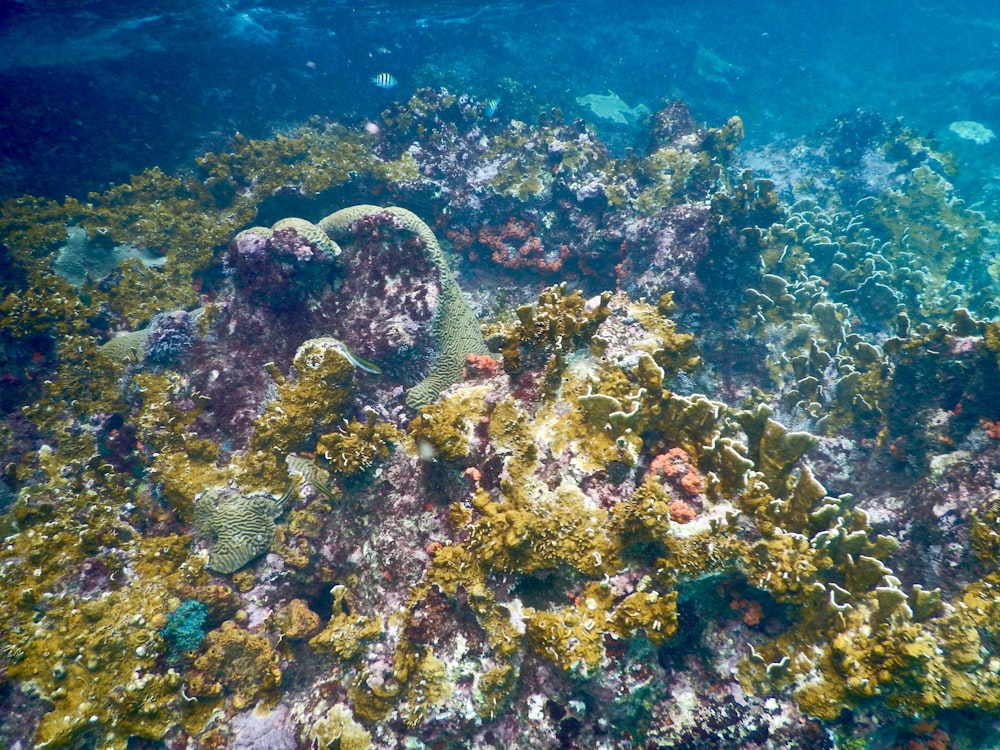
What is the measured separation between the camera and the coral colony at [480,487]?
364 cm

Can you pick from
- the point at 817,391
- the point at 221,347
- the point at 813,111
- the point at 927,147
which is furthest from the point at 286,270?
the point at 813,111

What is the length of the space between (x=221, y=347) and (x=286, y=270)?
1.67 meters

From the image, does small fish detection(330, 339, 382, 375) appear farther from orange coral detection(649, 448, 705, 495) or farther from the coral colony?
orange coral detection(649, 448, 705, 495)

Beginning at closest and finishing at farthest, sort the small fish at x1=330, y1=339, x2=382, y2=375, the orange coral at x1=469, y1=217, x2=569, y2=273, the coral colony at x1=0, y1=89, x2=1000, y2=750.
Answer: the coral colony at x1=0, y1=89, x2=1000, y2=750 → the small fish at x1=330, y1=339, x2=382, y2=375 → the orange coral at x1=469, y1=217, x2=569, y2=273

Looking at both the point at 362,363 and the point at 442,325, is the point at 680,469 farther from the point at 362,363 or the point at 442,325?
the point at 362,363

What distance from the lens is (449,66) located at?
20469mm

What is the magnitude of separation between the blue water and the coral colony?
15.5 feet

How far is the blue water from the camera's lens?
12750 mm

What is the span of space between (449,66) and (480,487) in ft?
72.9

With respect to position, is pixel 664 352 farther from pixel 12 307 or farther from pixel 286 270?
pixel 12 307

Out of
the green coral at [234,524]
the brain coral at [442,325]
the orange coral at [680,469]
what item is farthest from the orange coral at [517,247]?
the green coral at [234,524]

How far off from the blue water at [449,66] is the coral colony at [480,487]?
4725 mm

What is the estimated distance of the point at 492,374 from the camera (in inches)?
220

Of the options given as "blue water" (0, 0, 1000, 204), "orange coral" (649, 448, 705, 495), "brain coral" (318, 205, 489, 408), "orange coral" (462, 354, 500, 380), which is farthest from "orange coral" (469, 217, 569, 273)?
"blue water" (0, 0, 1000, 204)
